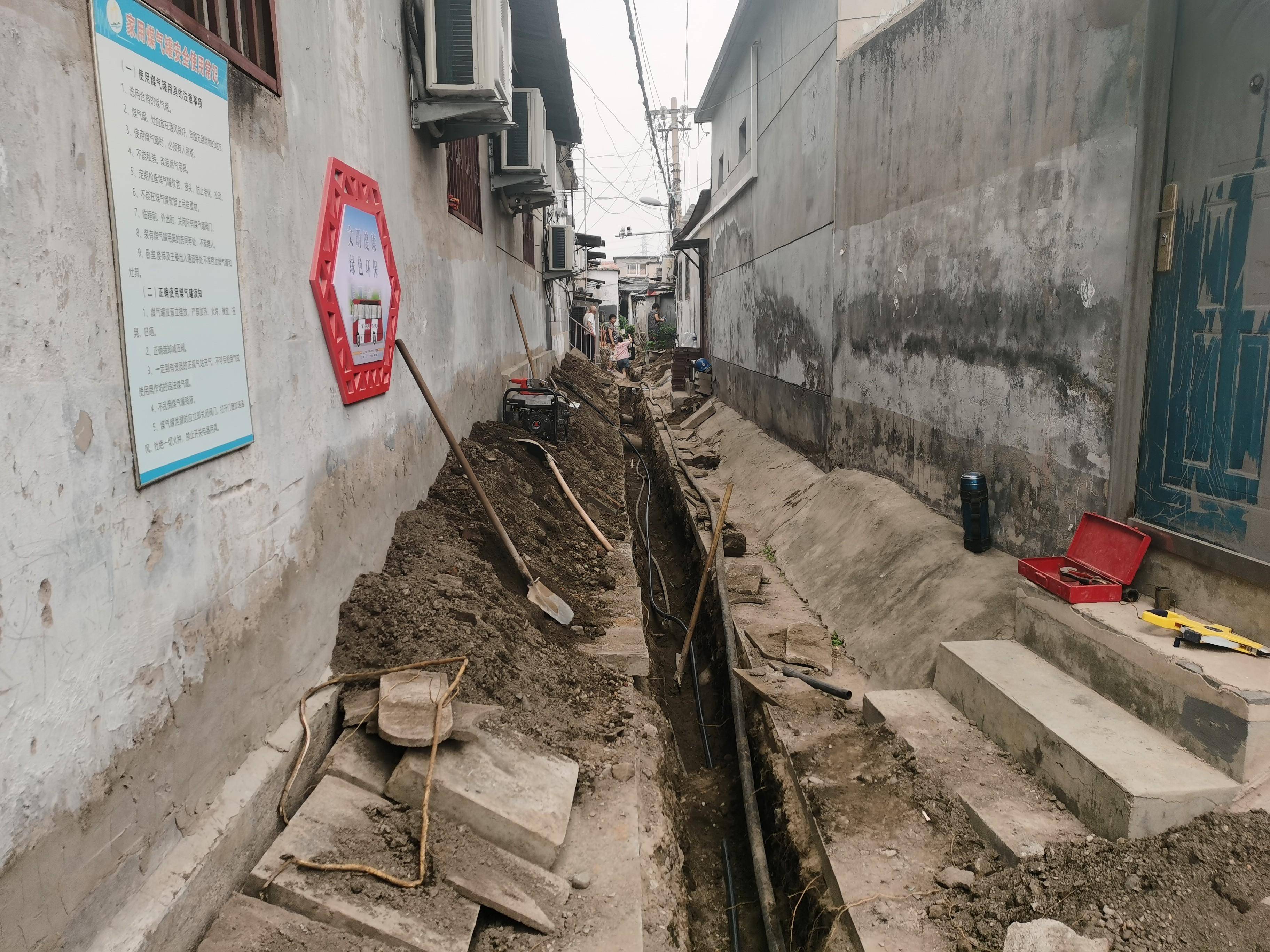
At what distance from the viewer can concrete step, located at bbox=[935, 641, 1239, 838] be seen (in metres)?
3.03

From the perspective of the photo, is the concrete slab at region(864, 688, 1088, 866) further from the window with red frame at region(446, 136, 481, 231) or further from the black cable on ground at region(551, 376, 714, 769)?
the window with red frame at region(446, 136, 481, 231)

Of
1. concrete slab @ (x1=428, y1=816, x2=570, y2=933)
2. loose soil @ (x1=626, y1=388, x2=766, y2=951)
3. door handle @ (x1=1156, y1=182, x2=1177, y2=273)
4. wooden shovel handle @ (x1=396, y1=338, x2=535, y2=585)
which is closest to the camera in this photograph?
concrete slab @ (x1=428, y1=816, x2=570, y2=933)

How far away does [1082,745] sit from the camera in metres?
3.38

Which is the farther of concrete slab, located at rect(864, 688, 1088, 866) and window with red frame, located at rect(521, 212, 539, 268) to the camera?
window with red frame, located at rect(521, 212, 539, 268)

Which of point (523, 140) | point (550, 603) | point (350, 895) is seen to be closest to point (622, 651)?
point (550, 603)

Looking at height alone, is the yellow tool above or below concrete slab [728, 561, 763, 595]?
above

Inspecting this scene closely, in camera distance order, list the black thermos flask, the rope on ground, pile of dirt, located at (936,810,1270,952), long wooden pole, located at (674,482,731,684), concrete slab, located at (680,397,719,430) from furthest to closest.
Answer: concrete slab, located at (680,397,719,430) → long wooden pole, located at (674,482,731,684) → the black thermos flask → the rope on ground → pile of dirt, located at (936,810,1270,952)

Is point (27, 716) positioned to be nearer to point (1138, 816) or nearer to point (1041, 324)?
point (1138, 816)

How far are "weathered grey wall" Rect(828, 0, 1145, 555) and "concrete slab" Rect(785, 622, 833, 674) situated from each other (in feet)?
4.58

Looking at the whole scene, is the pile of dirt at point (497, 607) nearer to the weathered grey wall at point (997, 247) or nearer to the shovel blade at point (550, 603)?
the shovel blade at point (550, 603)

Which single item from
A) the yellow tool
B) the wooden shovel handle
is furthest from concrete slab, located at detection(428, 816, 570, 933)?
the yellow tool

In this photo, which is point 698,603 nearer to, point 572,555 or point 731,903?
point 572,555

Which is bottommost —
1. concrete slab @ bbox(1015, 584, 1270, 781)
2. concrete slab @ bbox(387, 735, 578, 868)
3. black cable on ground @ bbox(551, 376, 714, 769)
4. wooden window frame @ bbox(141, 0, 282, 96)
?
black cable on ground @ bbox(551, 376, 714, 769)

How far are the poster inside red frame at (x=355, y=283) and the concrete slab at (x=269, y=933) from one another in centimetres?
248
